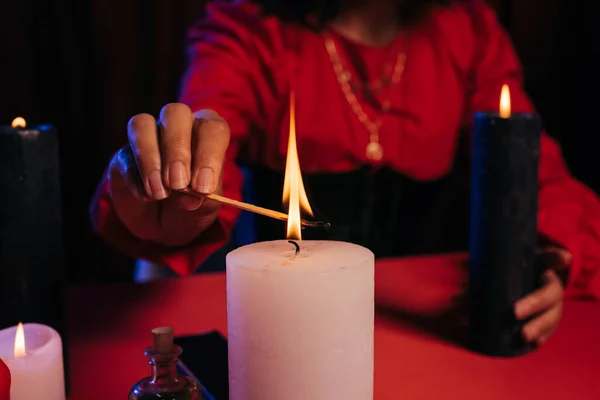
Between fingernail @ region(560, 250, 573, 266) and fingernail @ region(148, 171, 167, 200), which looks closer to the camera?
fingernail @ region(148, 171, 167, 200)

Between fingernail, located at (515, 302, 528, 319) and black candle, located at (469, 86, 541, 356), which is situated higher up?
black candle, located at (469, 86, 541, 356)

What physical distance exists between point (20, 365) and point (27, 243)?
12cm

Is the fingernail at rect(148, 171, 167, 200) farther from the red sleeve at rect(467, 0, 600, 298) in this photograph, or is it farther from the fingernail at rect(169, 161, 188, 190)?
the red sleeve at rect(467, 0, 600, 298)

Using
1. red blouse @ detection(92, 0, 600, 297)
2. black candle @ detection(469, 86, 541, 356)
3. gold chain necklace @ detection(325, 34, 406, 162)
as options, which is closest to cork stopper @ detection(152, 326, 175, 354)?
black candle @ detection(469, 86, 541, 356)

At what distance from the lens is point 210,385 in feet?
1.75

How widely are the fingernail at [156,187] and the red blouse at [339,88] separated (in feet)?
1.75

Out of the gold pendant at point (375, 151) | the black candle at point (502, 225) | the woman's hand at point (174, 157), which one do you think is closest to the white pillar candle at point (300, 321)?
the woman's hand at point (174, 157)

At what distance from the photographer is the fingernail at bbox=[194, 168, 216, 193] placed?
0.50 meters

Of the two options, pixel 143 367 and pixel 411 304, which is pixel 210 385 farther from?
pixel 411 304

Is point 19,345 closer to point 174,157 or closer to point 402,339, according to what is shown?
point 174,157

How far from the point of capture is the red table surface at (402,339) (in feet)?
1.93

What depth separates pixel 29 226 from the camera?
21.5 inches

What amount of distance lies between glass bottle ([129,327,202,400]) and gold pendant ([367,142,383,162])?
77 centimetres

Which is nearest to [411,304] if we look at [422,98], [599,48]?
[422,98]
